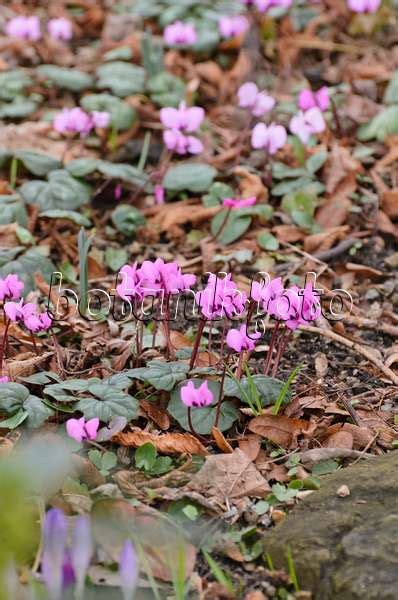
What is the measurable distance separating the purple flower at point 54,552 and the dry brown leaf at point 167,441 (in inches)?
26.2

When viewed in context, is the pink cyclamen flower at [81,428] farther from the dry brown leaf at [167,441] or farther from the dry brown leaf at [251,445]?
the dry brown leaf at [251,445]

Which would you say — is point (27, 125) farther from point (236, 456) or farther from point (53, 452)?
point (53, 452)

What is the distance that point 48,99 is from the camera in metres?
4.62

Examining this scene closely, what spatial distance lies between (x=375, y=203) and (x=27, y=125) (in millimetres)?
1593

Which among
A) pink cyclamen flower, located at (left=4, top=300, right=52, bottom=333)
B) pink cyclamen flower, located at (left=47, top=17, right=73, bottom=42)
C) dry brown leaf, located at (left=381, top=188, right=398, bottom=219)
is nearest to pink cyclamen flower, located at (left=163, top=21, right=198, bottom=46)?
pink cyclamen flower, located at (left=47, top=17, right=73, bottom=42)

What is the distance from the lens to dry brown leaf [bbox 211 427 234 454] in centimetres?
244

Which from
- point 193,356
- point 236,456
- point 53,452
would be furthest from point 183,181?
point 53,452

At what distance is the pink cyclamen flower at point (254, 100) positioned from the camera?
12.7 ft

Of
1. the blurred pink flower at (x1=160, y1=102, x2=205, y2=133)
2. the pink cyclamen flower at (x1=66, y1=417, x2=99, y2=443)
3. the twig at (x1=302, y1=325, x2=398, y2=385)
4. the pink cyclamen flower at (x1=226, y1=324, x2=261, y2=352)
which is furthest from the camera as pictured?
the blurred pink flower at (x1=160, y1=102, x2=205, y2=133)

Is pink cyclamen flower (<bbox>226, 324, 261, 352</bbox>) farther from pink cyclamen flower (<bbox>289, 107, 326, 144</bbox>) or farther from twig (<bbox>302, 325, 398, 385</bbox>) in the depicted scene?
pink cyclamen flower (<bbox>289, 107, 326, 144</bbox>)

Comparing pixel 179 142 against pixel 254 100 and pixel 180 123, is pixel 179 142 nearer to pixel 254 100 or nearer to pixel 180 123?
pixel 180 123

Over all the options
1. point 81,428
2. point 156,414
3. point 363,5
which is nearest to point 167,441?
point 156,414

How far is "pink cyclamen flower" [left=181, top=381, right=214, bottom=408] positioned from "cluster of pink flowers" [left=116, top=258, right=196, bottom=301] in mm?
296

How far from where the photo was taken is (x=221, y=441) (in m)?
2.44
